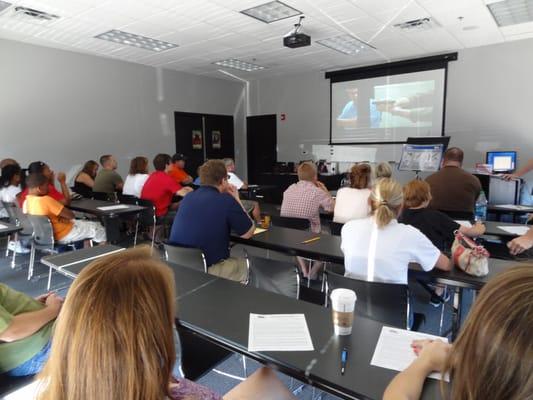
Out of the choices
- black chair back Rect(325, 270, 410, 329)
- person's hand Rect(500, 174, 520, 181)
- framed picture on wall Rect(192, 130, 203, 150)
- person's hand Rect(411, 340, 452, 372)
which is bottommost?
black chair back Rect(325, 270, 410, 329)

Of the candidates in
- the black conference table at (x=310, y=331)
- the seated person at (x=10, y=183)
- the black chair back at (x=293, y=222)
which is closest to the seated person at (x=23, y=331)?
the black conference table at (x=310, y=331)

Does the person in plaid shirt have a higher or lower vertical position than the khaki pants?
higher

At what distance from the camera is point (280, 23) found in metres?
5.05

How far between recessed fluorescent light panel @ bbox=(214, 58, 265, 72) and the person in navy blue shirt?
5179 mm

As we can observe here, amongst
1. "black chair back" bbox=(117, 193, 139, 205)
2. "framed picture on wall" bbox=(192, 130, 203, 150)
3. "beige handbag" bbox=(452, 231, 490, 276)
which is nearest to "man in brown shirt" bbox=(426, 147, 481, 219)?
"beige handbag" bbox=(452, 231, 490, 276)

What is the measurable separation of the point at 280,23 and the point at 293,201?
2.74 m

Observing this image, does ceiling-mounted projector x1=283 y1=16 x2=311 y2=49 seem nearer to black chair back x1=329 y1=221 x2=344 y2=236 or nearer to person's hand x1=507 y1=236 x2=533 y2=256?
black chair back x1=329 y1=221 x2=344 y2=236

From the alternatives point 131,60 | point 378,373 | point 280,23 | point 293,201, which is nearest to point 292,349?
point 378,373

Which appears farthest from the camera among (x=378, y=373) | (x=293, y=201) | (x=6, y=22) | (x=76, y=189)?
(x=76, y=189)

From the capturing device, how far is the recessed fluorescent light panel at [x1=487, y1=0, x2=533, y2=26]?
14.7 feet

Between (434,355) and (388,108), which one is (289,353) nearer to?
(434,355)

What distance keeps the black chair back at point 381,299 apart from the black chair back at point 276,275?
43cm

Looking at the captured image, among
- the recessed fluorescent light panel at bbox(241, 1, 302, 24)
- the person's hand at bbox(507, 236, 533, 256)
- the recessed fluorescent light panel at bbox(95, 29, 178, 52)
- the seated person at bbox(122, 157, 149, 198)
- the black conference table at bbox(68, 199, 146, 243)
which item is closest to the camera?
the person's hand at bbox(507, 236, 533, 256)

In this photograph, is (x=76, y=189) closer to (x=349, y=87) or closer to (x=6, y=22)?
(x=6, y=22)
